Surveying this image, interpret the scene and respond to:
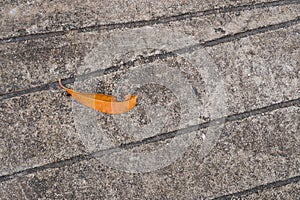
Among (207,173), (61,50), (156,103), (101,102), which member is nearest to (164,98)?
(156,103)

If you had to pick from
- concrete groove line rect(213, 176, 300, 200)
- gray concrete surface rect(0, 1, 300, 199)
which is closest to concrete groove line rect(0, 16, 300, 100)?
gray concrete surface rect(0, 1, 300, 199)

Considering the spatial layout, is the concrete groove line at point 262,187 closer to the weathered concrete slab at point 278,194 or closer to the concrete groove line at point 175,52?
the weathered concrete slab at point 278,194

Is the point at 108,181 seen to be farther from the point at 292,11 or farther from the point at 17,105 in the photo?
the point at 292,11

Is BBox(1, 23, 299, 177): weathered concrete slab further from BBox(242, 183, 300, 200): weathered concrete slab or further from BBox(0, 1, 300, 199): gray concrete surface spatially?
BBox(242, 183, 300, 200): weathered concrete slab

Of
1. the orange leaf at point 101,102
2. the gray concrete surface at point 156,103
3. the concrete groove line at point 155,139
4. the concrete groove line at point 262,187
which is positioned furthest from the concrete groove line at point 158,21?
the concrete groove line at point 262,187

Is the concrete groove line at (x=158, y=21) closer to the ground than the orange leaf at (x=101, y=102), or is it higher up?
higher up

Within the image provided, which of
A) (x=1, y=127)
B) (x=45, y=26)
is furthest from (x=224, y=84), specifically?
(x=1, y=127)

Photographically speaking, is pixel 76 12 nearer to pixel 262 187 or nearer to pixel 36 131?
pixel 36 131
